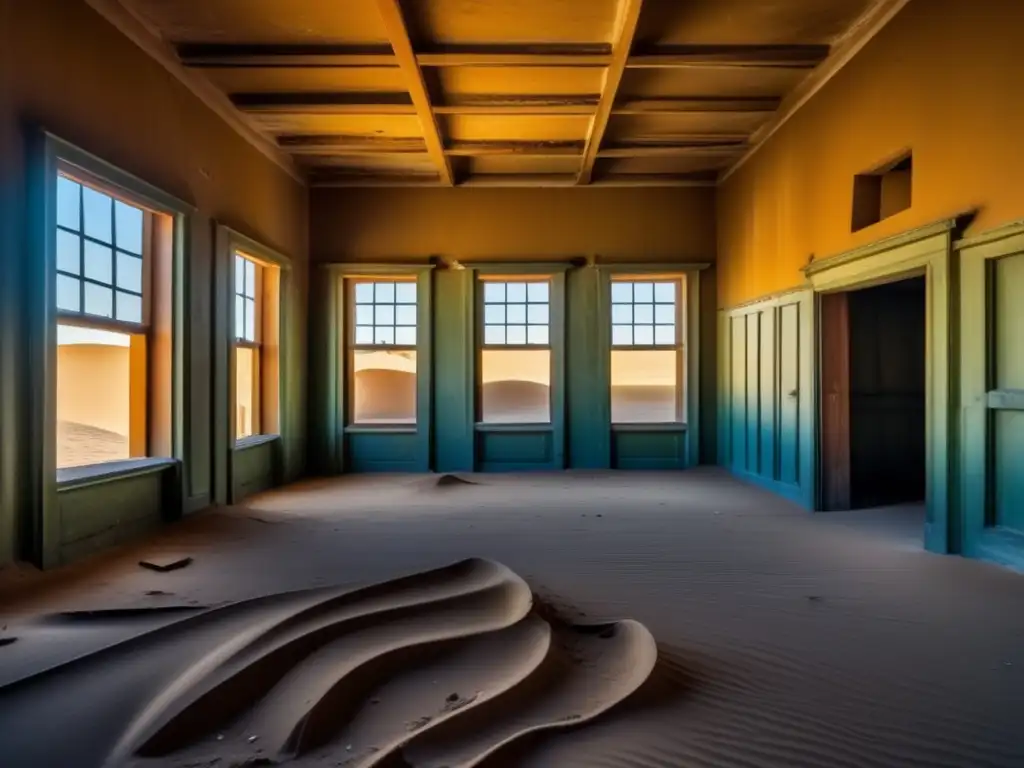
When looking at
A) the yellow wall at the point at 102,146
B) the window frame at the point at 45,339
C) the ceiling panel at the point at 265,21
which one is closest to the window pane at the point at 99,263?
the window frame at the point at 45,339

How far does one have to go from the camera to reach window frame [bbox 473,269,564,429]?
898 centimetres

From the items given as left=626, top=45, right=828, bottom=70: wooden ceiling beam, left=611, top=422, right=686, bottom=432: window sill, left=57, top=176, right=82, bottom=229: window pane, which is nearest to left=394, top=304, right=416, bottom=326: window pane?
left=611, top=422, right=686, bottom=432: window sill

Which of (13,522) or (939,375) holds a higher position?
(939,375)

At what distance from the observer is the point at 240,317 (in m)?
7.21

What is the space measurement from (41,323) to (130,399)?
5.46ft

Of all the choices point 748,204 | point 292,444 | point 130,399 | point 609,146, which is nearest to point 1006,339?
Result: point 748,204

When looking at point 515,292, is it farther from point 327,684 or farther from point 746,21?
point 327,684

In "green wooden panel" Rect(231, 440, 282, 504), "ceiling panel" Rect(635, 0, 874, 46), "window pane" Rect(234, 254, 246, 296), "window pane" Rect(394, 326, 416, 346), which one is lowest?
"green wooden panel" Rect(231, 440, 282, 504)

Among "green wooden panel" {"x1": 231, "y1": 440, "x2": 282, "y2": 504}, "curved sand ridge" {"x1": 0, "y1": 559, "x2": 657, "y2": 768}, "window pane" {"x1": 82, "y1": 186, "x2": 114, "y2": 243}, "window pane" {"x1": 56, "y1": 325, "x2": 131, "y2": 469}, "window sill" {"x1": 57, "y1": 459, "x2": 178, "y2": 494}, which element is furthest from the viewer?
"window pane" {"x1": 56, "y1": 325, "x2": 131, "y2": 469}

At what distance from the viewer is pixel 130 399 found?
5508 mm

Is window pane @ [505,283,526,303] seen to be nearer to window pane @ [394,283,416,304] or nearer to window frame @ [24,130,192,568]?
window pane @ [394,283,416,304]

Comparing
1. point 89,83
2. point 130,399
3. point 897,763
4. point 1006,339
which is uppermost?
point 89,83

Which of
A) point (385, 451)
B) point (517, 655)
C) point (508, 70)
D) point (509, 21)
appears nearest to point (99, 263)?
point (509, 21)

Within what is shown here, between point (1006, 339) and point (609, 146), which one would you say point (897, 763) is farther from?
point (609, 146)
